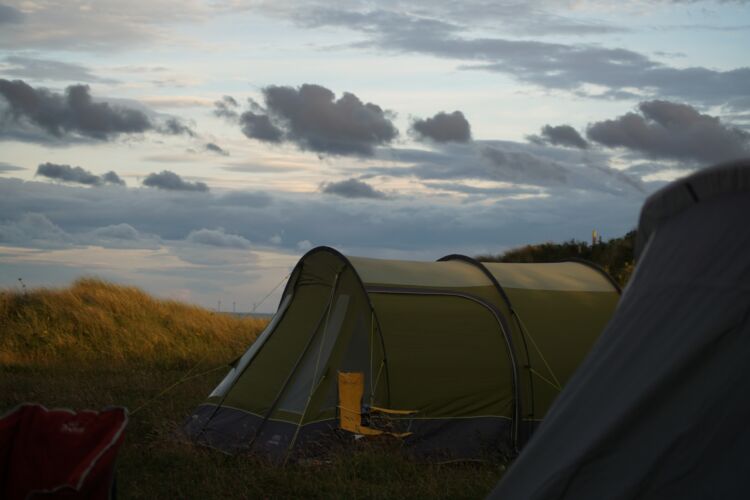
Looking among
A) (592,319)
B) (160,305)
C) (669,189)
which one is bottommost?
(160,305)

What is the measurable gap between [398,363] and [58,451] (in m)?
4.49

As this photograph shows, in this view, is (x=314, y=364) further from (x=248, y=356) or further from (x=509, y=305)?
(x=509, y=305)

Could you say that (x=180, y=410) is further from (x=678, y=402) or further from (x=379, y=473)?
(x=678, y=402)

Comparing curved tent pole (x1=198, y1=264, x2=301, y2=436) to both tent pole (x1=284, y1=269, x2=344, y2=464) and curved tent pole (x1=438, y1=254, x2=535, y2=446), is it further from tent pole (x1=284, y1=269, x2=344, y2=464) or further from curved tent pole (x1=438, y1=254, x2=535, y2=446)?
curved tent pole (x1=438, y1=254, x2=535, y2=446)

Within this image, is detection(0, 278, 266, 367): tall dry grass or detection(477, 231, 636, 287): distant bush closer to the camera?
detection(0, 278, 266, 367): tall dry grass

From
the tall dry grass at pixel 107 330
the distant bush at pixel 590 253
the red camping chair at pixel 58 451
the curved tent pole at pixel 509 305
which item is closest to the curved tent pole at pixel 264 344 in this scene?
the curved tent pole at pixel 509 305

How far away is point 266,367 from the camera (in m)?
9.57

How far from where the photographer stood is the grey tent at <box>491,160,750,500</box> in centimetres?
407

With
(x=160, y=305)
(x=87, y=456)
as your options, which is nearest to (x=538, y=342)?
(x=87, y=456)

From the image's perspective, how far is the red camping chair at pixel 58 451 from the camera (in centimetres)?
473

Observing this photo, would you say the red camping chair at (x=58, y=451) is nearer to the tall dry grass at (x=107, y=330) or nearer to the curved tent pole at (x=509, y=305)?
the curved tent pole at (x=509, y=305)

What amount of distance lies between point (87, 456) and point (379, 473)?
3432mm

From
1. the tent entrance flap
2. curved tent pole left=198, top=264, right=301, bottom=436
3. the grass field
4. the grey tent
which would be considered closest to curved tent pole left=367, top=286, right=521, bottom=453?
the grass field

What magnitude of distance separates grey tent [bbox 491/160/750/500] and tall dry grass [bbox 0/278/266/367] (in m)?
12.3
